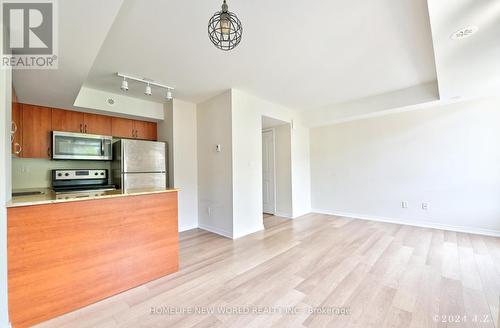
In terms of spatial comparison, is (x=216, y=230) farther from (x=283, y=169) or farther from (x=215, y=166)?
(x=283, y=169)

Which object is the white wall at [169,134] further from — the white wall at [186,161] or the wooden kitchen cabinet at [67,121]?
the wooden kitchen cabinet at [67,121]

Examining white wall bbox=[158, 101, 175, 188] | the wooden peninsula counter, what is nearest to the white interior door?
white wall bbox=[158, 101, 175, 188]

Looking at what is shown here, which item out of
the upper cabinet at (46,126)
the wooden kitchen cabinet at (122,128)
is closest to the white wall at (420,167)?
the wooden kitchen cabinet at (122,128)

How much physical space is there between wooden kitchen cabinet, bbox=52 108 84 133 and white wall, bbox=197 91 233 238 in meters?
1.98

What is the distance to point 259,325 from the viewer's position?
1529 millimetres

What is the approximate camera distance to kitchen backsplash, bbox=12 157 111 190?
3.10 meters

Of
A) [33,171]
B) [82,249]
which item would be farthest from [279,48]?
[33,171]

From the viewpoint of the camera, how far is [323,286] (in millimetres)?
2008

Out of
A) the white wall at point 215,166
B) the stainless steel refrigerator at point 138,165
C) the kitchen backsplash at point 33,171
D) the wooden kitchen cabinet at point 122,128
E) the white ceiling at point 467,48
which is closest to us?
the white ceiling at point 467,48

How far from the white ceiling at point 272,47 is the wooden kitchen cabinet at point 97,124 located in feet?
1.70

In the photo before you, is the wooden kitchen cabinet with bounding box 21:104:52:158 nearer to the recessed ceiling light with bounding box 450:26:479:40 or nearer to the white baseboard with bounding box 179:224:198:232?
the white baseboard with bounding box 179:224:198:232

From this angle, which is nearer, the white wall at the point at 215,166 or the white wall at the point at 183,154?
the white wall at the point at 215,166

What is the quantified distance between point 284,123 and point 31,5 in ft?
13.6

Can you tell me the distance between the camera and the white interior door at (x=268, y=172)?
202 inches
